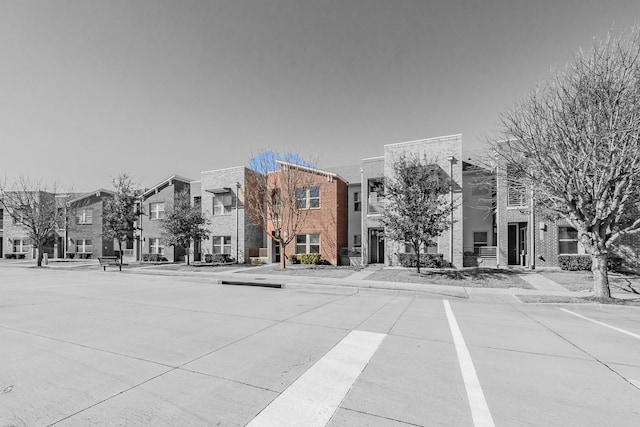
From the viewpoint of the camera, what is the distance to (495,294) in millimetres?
11586

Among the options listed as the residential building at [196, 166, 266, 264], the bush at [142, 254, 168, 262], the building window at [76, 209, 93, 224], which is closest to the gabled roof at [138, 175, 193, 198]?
the residential building at [196, 166, 266, 264]

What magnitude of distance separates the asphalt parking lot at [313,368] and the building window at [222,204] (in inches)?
769

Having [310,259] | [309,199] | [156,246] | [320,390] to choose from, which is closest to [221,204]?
[156,246]

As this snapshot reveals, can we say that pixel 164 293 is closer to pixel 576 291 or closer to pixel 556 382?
pixel 556 382

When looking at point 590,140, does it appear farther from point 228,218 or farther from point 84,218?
point 84,218

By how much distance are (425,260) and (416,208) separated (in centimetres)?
576

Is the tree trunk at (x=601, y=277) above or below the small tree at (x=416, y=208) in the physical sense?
below

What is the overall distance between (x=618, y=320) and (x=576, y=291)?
4.95 meters

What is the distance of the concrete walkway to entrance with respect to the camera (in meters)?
12.9

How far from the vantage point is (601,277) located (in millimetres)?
10688

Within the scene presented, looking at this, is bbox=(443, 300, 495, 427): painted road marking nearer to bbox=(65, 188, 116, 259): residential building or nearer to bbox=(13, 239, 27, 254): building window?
bbox=(65, 188, 116, 259): residential building

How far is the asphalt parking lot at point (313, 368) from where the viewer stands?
3.18m

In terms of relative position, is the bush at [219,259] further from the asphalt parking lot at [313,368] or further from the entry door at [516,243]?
the entry door at [516,243]

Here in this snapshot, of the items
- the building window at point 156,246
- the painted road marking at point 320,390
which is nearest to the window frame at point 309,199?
the building window at point 156,246
